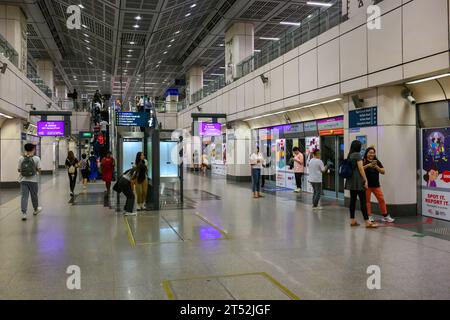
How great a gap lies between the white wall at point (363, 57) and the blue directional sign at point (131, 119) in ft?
15.5

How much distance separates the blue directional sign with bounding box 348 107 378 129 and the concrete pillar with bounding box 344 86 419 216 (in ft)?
0.64

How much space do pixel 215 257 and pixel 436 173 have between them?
19.1ft

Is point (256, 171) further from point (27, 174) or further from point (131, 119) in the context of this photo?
point (27, 174)

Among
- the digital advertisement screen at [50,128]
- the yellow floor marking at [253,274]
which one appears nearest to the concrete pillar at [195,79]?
the digital advertisement screen at [50,128]

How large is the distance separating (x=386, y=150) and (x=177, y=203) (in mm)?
5952

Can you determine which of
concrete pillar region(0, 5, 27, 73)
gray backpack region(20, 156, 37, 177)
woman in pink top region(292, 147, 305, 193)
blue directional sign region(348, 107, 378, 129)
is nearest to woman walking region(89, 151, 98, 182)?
concrete pillar region(0, 5, 27, 73)

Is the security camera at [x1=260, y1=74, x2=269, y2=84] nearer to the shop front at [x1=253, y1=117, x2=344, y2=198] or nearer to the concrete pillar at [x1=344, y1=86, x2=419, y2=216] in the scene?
the shop front at [x1=253, y1=117, x2=344, y2=198]

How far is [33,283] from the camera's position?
15.6 feet

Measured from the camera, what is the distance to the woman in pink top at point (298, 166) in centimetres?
1466

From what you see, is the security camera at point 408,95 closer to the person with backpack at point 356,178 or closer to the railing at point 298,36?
the person with backpack at point 356,178

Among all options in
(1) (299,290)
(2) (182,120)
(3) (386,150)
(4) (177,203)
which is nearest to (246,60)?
(4) (177,203)

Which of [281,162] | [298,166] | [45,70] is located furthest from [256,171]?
[45,70]

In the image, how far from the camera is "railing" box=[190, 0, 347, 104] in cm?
1153
